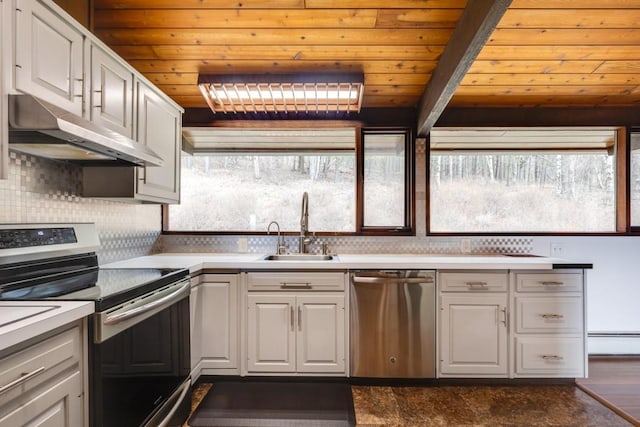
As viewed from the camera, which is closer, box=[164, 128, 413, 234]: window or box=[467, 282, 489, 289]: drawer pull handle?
box=[467, 282, 489, 289]: drawer pull handle

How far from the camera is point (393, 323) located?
236 centimetres

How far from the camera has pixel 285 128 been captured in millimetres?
3008

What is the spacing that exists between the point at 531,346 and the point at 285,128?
2.54 metres

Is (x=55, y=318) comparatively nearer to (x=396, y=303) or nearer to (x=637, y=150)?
(x=396, y=303)

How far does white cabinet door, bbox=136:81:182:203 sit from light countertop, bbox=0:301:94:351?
959 millimetres

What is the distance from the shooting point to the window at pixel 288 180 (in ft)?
10.1

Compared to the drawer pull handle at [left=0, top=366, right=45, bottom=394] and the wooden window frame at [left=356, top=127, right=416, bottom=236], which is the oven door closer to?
the drawer pull handle at [left=0, top=366, right=45, bottom=394]

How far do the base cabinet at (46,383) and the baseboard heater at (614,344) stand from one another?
3661 millimetres

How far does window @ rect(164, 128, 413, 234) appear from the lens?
3070 mm

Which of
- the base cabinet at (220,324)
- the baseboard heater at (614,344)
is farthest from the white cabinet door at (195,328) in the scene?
the baseboard heater at (614,344)

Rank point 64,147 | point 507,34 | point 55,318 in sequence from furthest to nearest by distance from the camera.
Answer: point 507,34
point 64,147
point 55,318

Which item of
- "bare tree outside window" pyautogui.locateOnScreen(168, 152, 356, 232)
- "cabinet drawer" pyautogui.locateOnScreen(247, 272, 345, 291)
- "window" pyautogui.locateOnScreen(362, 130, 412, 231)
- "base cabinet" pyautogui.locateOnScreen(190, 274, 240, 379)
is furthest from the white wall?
"base cabinet" pyautogui.locateOnScreen(190, 274, 240, 379)

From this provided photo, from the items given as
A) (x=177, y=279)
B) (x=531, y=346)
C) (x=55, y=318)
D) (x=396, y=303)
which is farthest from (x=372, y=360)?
(x=55, y=318)

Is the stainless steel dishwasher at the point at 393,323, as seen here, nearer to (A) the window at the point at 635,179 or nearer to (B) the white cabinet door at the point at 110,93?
(B) the white cabinet door at the point at 110,93
